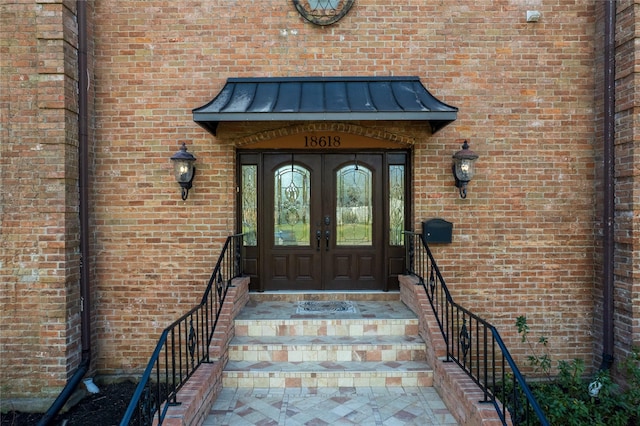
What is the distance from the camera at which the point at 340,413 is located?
3.69 metres

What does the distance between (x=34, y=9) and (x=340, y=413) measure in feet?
18.9

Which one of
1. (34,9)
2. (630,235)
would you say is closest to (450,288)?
(630,235)

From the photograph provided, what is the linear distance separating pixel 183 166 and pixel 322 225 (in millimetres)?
2122

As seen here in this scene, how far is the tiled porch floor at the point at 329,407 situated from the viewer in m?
3.58

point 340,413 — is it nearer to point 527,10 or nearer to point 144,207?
point 144,207

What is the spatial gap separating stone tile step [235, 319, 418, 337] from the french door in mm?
1078

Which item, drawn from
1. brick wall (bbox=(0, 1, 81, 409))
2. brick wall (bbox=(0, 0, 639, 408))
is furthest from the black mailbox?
brick wall (bbox=(0, 1, 81, 409))

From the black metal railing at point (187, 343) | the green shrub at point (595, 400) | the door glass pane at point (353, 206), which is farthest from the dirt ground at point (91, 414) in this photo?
the green shrub at point (595, 400)

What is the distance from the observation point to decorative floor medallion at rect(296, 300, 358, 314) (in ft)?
16.6

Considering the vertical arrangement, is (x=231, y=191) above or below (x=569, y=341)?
above

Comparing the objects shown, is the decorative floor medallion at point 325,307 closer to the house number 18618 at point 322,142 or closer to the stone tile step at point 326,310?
the stone tile step at point 326,310

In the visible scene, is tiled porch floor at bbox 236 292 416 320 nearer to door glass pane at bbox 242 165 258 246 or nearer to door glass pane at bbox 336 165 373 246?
door glass pane at bbox 336 165 373 246

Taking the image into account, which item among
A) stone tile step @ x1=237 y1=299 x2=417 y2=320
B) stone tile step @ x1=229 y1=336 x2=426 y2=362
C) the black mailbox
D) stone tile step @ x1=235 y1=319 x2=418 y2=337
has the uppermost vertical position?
the black mailbox

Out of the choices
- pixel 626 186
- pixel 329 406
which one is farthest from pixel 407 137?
pixel 329 406
